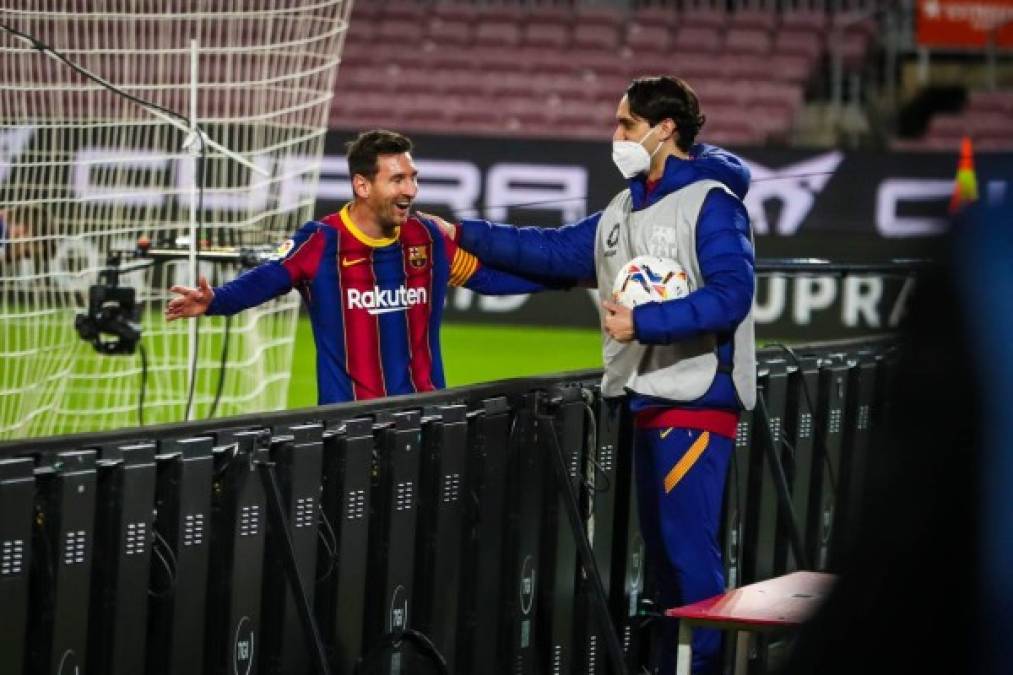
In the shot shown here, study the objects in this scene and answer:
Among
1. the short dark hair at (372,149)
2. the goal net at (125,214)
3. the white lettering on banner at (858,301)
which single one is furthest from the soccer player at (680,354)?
the white lettering on banner at (858,301)

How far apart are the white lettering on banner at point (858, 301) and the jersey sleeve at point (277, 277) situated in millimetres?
10705

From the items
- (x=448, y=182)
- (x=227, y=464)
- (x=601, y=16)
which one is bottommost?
(x=448, y=182)

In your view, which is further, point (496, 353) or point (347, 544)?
point (496, 353)

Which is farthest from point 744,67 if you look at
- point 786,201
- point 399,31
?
point 786,201

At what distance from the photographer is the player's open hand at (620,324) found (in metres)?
4.91

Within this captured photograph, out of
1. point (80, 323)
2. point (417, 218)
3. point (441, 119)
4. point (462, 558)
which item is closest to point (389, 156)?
point (417, 218)

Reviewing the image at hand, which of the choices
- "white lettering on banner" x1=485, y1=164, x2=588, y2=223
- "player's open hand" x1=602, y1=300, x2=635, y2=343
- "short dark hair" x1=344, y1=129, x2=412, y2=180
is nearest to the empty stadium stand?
"white lettering on banner" x1=485, y1=164, x2=588, y2=223

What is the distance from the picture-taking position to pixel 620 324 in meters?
4.91

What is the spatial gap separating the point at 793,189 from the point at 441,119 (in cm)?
489

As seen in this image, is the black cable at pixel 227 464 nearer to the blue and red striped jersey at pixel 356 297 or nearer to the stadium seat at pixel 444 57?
the blue and red striped jersey at pixel 356 297

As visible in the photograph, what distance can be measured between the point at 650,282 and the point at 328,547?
1222 millimetres

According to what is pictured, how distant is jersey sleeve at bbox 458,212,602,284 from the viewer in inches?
222

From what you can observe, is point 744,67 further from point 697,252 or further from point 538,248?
point 697,252

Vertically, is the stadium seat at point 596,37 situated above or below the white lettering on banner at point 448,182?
above
